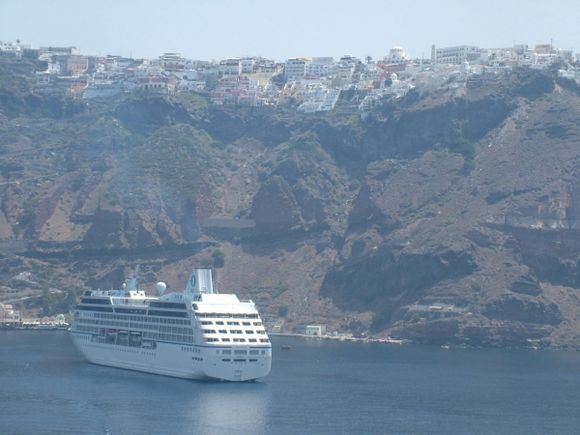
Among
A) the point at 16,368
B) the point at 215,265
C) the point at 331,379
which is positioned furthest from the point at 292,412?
the point at 215,265

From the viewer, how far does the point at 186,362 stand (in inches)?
3529

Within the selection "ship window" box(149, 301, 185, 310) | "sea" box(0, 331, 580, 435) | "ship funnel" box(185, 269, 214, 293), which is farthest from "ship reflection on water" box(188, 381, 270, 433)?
"ship funnel" box(185, 269, 214, 293)

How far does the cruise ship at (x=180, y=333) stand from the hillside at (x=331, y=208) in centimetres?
3642

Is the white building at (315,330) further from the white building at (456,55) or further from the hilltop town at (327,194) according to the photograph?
the white building at (456,55)

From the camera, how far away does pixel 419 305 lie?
434 ft

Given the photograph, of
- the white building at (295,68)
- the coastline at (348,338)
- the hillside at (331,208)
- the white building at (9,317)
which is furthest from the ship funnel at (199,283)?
the white building at (295,68)

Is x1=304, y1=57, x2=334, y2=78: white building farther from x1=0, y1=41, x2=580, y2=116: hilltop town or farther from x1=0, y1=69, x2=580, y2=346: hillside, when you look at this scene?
x1=0, y1=69, x2=580, y2=346: hillside

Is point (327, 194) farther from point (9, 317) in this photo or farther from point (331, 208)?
point (9, 317)

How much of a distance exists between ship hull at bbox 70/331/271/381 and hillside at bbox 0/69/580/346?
38440 mm

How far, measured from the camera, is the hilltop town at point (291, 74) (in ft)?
547

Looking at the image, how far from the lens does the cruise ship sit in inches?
3482

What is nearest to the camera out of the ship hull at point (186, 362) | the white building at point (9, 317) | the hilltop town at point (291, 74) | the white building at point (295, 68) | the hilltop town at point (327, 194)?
the ship hull at point (186, 362)

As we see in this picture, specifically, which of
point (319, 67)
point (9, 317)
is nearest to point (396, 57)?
point (319, 67)

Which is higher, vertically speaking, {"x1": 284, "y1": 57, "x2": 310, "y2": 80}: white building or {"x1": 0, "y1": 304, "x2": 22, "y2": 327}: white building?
{"x1": 284, "y1": 57, "x2": 310, "y2": 80}: white building
